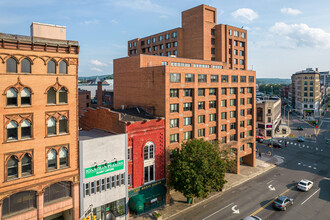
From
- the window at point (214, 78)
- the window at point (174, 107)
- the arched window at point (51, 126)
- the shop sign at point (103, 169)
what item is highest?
Answer: the window at point (214, 78)

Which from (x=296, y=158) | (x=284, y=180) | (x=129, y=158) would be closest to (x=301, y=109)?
(x=296, y=158)

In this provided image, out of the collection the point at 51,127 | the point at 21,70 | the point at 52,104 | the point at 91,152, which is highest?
the point at 21,70

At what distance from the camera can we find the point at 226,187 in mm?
47281

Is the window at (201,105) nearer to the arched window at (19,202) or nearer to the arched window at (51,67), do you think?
the arched window at (51,67)

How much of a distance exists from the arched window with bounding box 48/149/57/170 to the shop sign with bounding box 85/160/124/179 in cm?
412

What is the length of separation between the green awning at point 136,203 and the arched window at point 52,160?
42.7 feet

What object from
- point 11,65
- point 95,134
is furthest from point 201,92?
point 11,65

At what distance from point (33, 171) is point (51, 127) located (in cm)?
560

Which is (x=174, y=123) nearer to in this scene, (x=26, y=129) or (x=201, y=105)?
(x=201, y=105)

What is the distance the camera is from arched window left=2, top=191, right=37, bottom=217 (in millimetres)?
25844

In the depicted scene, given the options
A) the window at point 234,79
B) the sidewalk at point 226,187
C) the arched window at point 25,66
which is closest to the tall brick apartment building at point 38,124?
the arched window at point 25,66

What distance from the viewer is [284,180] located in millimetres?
50688

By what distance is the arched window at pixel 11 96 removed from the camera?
25.8 metres

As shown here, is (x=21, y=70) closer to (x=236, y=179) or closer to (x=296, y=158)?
(x=236, y=179)
